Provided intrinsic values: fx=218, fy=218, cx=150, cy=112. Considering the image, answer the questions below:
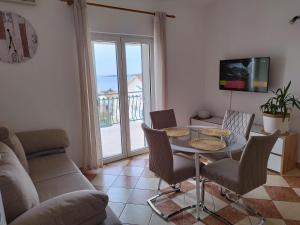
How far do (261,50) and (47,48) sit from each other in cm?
308

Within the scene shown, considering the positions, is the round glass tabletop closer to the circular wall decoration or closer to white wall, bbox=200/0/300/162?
white wall, bbox=200/0/300/162

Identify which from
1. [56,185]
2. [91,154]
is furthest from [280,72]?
[56,185]

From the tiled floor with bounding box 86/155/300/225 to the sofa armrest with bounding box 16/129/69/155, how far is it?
0.70 meters

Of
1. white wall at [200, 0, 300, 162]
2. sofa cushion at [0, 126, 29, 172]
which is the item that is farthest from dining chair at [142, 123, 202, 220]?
white wall at [200, 0, 300, 162]

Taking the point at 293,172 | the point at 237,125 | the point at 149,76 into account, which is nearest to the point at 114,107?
the point at 149,76

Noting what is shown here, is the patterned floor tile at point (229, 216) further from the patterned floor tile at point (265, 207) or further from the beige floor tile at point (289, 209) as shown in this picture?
the beige floor tile at point (289, 209)

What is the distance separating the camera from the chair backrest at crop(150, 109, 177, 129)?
9.68ft

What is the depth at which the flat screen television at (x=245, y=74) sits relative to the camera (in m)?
3.22

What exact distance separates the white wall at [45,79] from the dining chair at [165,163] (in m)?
1.42

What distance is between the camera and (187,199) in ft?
7.98

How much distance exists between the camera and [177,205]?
2.33 meters

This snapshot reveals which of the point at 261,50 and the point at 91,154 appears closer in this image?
the point at 91,154

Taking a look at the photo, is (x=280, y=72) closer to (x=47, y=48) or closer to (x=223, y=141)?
(x=223, y=141)

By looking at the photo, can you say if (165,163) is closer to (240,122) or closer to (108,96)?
(240,122)
